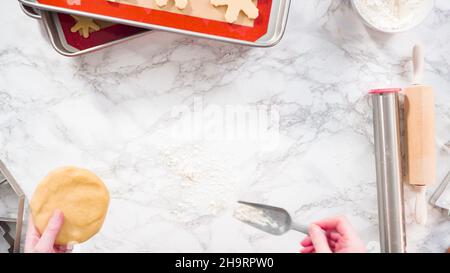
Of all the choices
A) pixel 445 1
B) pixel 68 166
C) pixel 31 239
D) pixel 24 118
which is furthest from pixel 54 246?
pixel 445 1

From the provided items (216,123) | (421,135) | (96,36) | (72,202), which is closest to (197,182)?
(216,123)

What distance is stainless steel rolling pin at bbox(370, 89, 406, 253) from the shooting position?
0.80 m

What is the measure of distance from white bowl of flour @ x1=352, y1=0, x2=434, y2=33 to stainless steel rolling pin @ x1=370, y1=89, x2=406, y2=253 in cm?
13

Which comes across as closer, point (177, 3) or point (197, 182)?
point (177, 3)

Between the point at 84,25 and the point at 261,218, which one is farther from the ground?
the point at 84,25

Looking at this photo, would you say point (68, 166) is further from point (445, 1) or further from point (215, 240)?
point (445, 1)

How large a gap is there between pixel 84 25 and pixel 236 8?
0.30 m

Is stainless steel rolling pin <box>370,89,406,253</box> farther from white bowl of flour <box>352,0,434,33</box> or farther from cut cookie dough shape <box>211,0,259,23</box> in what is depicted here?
cut cookie dough shape <box>211,0,259,23</box>

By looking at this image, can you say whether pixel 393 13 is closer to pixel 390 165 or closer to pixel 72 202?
pixel 390 165

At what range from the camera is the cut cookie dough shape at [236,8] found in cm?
76

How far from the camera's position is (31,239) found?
2.67 ft

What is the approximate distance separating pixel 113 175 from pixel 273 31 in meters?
0.45

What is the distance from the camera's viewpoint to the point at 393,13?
806mm

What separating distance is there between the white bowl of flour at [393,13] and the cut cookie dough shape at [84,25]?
0.52 m
